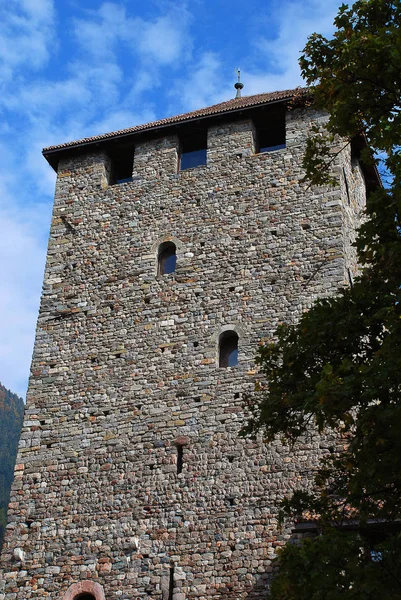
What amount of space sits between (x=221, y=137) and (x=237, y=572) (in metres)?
8.96

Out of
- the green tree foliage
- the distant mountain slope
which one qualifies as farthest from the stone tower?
the distant mountain slope

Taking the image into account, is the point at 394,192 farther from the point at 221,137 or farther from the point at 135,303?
the point at 221,137

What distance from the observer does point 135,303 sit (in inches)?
656

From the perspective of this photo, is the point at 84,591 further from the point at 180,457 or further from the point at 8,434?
the point at 8,434

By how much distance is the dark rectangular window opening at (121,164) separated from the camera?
19.1 meters

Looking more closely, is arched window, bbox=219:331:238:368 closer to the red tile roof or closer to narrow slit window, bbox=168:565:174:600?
narrow slit window, bbox=168:565:174:600

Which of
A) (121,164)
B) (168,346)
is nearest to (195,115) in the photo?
(121,164)

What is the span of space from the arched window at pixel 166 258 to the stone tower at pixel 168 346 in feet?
0.10

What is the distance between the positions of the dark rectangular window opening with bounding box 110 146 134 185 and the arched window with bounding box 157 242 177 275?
259 cm

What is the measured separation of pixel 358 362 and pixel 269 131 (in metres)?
9.87

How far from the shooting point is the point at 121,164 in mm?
19359

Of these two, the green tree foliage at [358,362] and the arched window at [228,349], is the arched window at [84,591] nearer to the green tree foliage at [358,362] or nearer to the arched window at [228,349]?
the arched window at [228,349]

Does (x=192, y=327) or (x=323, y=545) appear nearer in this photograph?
(x=323, y=545)

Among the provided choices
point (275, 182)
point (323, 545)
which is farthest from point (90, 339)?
point (323, 545)
